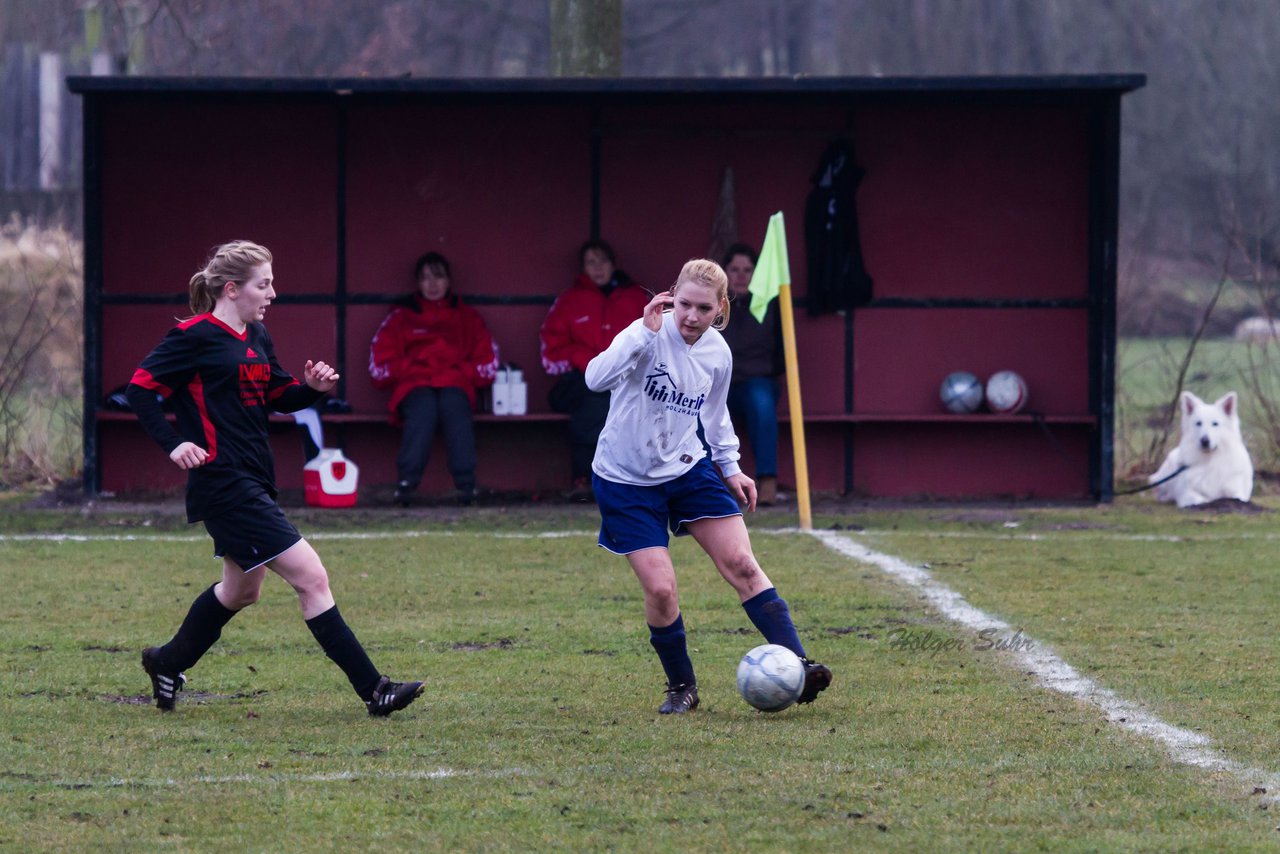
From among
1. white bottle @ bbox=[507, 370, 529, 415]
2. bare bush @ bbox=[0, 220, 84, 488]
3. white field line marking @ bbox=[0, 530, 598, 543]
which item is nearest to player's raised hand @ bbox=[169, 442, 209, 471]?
white field line marking @ bbox=[0, 530, 598, 543]

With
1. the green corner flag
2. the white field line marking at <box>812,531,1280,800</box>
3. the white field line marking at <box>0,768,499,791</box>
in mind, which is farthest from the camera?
the green corner flag

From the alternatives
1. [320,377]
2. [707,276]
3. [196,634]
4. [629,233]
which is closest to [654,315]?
[707,276]

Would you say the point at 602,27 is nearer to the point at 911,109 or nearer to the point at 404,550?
the point at 911,109

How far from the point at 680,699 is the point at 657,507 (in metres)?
0.62

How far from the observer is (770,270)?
1041 cm

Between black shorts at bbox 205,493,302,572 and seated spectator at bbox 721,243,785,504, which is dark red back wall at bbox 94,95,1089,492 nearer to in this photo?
seated spectator at bbox 721,243,785,504

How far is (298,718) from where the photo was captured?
17.9 feet

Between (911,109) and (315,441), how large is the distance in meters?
4.75

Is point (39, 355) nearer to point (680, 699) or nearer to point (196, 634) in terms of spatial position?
point (196, 634)

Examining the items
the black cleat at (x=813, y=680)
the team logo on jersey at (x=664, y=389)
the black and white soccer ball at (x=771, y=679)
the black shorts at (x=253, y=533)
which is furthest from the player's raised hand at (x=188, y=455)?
the black cleat at (x=813, y=680)

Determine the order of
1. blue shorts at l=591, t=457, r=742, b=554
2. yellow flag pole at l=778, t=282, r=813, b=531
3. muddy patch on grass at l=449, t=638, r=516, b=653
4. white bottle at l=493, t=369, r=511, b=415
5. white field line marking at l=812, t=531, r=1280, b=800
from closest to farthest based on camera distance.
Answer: white field line marking at l=812, t=531, r=1280, b=800
blue shorts at l=591, t=457, r=742, b=554
muddy patch on grass at l=449, t=638, r=516, b=653
yellow flag pole at l=778, t=282, r=813, b=531
white bottle at l=493, t=369, r=511, b=415

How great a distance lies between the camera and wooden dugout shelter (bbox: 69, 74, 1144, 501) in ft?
39.8

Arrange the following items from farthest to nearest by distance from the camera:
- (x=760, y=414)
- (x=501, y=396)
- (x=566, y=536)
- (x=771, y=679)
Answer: (x=501, y=396) < (x=760, y=414) < (x=566, y=536) < (x=771, y=679)

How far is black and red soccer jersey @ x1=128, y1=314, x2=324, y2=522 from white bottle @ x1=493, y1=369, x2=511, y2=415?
251 inches
